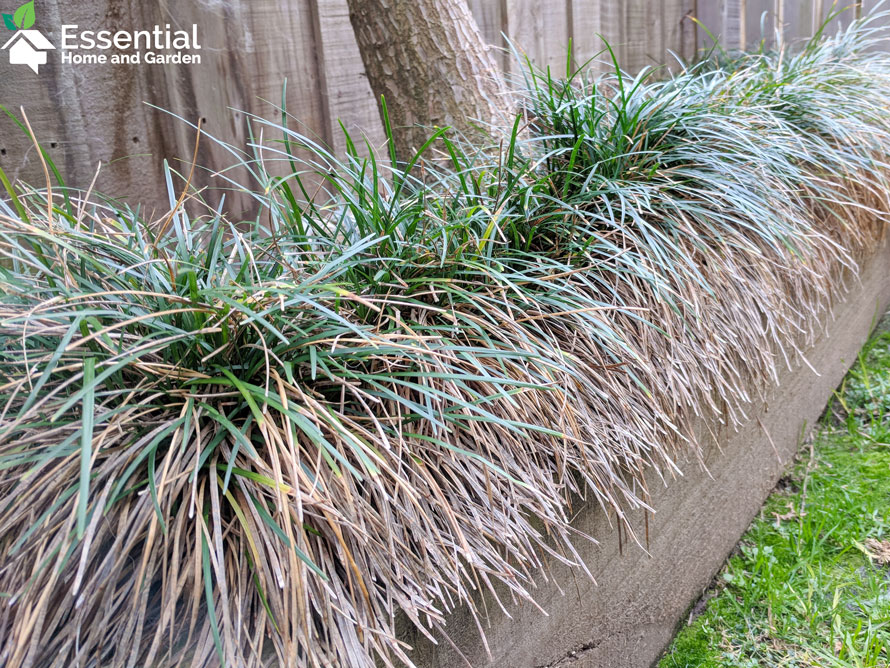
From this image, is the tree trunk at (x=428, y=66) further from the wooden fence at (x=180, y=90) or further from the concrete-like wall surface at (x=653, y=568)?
the concrete-like wall surface at (x=653, y=568)

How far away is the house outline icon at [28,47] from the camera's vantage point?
161cm

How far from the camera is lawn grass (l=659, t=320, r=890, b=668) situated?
1543mm

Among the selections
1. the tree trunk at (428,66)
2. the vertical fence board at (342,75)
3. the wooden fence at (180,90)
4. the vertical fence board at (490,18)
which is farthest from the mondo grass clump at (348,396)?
the vertical fence board at (490,18)

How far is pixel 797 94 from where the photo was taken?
232cm

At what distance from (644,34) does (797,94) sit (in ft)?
4.54

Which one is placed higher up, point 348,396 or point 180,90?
point 180,90

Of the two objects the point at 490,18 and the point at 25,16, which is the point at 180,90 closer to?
the point at 25,16

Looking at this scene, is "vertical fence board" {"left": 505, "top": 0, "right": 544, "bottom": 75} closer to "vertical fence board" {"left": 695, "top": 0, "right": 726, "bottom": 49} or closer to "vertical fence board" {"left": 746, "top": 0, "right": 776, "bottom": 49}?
"vertical fence board" {"left": 695, "top": 0, "right": 726, "bottom": 49}

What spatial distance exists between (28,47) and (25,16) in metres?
0.07

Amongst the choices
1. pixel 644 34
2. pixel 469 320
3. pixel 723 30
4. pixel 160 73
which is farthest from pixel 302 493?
pixel 723 30

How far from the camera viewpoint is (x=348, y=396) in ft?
3.31

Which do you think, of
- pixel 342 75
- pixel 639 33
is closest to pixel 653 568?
pixel 342 75

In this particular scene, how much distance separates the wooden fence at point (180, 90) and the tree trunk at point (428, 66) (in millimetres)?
171

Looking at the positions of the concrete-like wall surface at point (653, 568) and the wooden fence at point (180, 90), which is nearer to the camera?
the concrete-like wall surface at point (653, 568)
